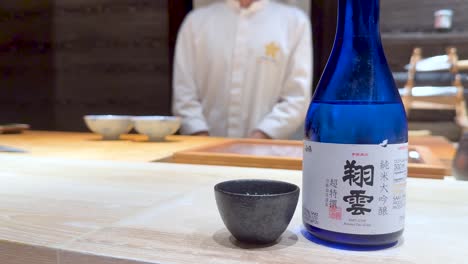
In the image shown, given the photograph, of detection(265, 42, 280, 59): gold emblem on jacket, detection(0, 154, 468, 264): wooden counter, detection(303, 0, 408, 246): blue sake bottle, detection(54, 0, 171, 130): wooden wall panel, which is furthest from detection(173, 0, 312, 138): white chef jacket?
detection(303, 0, 408, 246): blue sake bottle

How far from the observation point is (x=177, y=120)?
5.08 ft

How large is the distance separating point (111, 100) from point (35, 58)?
849 mm

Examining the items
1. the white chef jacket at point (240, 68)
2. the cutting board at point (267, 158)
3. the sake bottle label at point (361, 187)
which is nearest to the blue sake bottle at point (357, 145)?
the sake bottle label at point (361, 187)

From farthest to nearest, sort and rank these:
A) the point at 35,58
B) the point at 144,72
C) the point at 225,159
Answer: the point at 35,58 < the point at 144,72 < the point at 225,159

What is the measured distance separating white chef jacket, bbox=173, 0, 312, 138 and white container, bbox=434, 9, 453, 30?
1134 mm

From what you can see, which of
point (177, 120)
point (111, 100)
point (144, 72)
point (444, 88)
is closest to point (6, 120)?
point (111, 100)

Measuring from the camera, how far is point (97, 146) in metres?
1.35

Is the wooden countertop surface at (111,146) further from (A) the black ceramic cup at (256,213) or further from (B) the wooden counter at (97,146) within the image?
(A) the black ceramic cup at (256,213)

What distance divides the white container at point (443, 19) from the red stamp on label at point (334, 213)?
302cm

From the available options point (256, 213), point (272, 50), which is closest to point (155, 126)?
point (256, 213)

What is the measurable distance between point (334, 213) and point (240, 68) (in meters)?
2.12

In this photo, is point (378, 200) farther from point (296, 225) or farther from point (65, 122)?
point (65, 122)

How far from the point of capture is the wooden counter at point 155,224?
18.1 inches

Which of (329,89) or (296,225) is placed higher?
(329,89)
